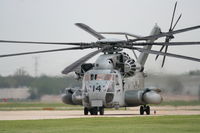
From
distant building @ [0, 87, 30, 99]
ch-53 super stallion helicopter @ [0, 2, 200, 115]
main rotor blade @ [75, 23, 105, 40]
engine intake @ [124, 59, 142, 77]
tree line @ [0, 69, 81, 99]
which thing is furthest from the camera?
distant building @ [0, 87, 30, 99]

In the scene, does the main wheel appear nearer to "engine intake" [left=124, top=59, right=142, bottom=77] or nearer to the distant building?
"engine intake" [left=124, top=59, right=142, bottom=77]

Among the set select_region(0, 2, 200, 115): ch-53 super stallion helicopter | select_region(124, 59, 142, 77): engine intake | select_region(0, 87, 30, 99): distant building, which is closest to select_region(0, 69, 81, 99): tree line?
select_region(0, 87, 30, 99): distant building

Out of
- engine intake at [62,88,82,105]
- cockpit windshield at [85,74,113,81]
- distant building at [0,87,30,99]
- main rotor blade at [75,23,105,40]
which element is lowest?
engine intake at [62,88,82,105]

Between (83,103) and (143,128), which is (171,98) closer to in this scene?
(83,103)

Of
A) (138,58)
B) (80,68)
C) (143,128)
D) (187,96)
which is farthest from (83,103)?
(143,128)

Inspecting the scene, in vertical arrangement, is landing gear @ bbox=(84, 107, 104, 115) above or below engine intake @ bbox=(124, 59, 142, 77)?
below

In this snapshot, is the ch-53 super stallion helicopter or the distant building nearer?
the ch-53 super stallion helicopter

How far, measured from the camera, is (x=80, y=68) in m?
54.2

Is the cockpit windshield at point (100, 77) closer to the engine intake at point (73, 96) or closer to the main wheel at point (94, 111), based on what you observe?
the main wheel at point (94, 111)

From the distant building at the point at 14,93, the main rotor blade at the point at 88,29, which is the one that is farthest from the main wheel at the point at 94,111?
the distant building at the point at 14,93

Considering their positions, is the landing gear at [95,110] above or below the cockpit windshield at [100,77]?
below

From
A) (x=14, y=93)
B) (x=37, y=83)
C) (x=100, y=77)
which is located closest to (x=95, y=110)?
(x=100, y=77)

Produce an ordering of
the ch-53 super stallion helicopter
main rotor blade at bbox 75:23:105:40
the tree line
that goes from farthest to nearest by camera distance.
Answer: the tree line, main rotor blade at bbox 75:23:105:40, the ch-53 super stallion helicopter

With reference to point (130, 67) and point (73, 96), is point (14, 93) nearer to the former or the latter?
point (73, 96)
